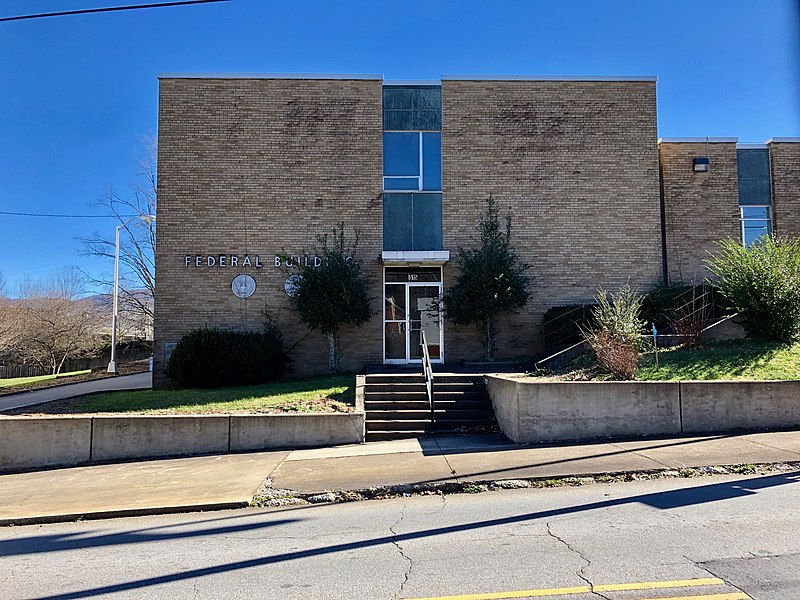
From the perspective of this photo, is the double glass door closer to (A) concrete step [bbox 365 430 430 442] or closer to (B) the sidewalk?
(A) concrete step [bbox 365 430 430 442]

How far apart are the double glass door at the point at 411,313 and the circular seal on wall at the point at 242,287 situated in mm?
4121

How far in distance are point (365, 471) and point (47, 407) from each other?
9.13m

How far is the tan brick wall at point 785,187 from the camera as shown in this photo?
19.9m

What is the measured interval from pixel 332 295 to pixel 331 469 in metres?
8.08

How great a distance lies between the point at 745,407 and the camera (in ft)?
34.6

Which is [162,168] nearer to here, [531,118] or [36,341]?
[531,118]

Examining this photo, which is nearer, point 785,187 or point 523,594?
point 523,594

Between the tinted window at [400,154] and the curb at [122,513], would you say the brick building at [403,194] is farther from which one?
the curb at [122,513]

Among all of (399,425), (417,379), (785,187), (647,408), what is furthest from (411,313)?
(785,187)

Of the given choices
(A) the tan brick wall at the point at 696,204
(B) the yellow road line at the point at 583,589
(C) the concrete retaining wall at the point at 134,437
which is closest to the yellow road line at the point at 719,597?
(B) the yellow road line at the point at 583,589

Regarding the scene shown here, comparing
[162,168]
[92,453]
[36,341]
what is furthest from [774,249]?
[36,341]

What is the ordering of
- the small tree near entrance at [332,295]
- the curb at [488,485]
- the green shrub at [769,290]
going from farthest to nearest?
the small tree near entrance at [332,295] → the green shrub at [769,290] → the curb at [488,485]

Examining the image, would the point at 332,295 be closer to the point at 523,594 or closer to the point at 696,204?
the point at 696,204

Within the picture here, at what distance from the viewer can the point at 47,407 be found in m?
13.8
